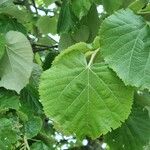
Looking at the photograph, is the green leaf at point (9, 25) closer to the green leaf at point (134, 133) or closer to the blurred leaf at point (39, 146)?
the blurred leaf at point (39, 146)

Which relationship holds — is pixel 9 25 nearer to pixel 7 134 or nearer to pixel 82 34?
pixel 82 34

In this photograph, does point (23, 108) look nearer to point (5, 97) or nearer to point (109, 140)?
point (5, 97)

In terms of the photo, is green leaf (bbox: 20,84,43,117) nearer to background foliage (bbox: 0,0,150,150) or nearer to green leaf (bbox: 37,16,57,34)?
background foliage (bbox: 0,0,150,150)

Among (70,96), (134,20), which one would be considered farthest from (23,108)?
(134,20)

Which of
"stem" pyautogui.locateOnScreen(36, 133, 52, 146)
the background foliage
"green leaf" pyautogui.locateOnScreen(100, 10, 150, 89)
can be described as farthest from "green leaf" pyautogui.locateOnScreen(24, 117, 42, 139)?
"green leaf" pyautogui.locateOnScreen(100, 10, 150, 89)

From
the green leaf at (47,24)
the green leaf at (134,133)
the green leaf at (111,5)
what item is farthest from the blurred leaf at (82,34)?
the green leaf at (134,133)

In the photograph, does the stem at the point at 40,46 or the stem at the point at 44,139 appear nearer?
the stem at the point at 44,139
